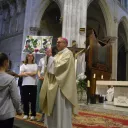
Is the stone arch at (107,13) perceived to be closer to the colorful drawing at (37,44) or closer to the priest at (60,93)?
the colorful drawing at (37,44)

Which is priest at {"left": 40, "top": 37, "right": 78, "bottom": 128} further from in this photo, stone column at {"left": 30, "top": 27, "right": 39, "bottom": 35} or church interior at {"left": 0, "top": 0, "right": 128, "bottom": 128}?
stone column at {"left": 30, "top": 27, "right": 39, "bottom": 35}

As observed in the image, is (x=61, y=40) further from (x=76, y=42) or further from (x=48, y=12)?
(x=48, y=12)

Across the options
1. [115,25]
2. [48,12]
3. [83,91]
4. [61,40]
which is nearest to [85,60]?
[83,91]

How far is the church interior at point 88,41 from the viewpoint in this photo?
5.30 metres

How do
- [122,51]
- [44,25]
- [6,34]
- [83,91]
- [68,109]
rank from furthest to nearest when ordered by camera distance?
[122,51], [6,34], [44,25], [83,91], [68,109]

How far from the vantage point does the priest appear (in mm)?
2723

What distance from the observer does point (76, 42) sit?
9.15 metres

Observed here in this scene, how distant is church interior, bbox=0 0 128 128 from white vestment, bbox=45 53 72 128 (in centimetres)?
58

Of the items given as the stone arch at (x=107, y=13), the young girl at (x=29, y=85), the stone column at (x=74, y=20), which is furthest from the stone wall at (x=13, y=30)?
the young girl at (x=29, y=85)

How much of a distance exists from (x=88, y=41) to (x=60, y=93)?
23.7ft

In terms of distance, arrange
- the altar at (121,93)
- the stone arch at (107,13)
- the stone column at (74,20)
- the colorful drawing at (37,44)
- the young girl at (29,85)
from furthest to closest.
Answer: the stone arch at (107,13)
the stone column at (74,20)
the colorful drawing at (37,44)
the altar at (121,93)
the young girl at (29,85)

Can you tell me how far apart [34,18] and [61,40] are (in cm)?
1029

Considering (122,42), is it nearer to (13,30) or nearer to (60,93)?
(13,30)

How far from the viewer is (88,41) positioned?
967 centimetres
